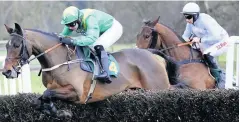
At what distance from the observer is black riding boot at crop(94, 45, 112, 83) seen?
5176mm

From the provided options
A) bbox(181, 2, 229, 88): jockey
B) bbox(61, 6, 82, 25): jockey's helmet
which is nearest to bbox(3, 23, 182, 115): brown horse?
bbox(61, 6, 82, 25): jockey's helmet

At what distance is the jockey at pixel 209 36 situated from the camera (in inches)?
253

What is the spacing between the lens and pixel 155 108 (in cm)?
541

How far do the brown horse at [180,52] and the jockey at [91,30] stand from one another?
98cm

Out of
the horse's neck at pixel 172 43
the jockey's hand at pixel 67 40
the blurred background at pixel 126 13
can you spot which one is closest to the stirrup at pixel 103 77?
the jockey's hand at pixel 67 40

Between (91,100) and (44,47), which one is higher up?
(44,47)

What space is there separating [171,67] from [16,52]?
220cm

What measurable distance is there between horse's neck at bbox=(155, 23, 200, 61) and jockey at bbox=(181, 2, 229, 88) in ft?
0.60

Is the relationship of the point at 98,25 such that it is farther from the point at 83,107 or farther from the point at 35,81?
the point at 35,81

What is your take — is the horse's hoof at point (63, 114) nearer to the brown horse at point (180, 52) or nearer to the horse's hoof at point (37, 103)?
the horse's hoof at point (37, 103)

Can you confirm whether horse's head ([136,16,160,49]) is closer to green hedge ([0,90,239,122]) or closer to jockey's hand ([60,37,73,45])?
green hedge ([0,90,239,122])

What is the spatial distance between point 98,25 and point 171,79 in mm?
1463

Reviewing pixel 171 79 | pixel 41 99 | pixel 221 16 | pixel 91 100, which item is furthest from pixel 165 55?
pixel 221 16

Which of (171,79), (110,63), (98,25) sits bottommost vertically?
(171,79)
